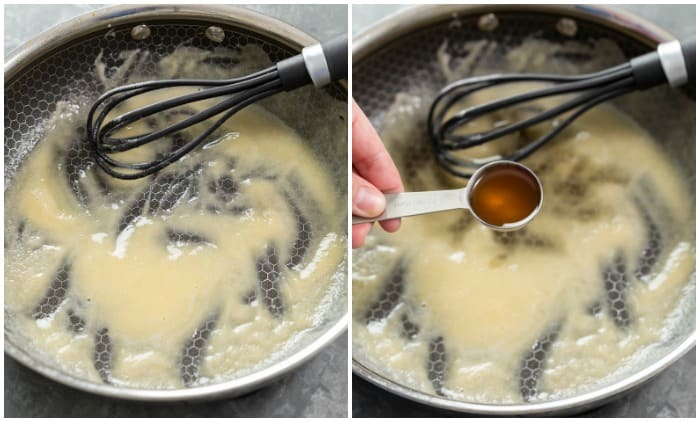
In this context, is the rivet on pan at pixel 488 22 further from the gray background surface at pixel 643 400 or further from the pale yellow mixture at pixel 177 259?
the gray background surface at pixel 643 400

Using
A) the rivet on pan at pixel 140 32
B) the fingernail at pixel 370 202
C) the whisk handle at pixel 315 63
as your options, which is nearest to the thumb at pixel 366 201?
the fingernail at pixel 370 202

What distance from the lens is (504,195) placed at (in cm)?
63

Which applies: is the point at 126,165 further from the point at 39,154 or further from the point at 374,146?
the point at 374,146

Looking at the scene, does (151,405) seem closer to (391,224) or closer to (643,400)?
(391,224)

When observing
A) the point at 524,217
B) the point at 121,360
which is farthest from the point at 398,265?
the point at 121,360

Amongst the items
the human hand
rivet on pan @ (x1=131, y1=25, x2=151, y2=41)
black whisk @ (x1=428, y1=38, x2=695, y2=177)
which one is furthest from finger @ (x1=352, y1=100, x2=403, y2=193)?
rivet on pan @ (x1=131, y1=25, x2=151, y2=41)

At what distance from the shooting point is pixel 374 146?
615mm

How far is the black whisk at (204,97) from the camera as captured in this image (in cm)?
59

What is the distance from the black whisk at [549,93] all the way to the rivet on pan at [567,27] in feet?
0.17

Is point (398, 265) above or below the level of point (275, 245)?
below

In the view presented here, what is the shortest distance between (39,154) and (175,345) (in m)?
0.21

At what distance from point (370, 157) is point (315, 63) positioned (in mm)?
93

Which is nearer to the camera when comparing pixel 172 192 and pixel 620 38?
pixel 172 192

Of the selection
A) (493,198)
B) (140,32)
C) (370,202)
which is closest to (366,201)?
(370,202)
